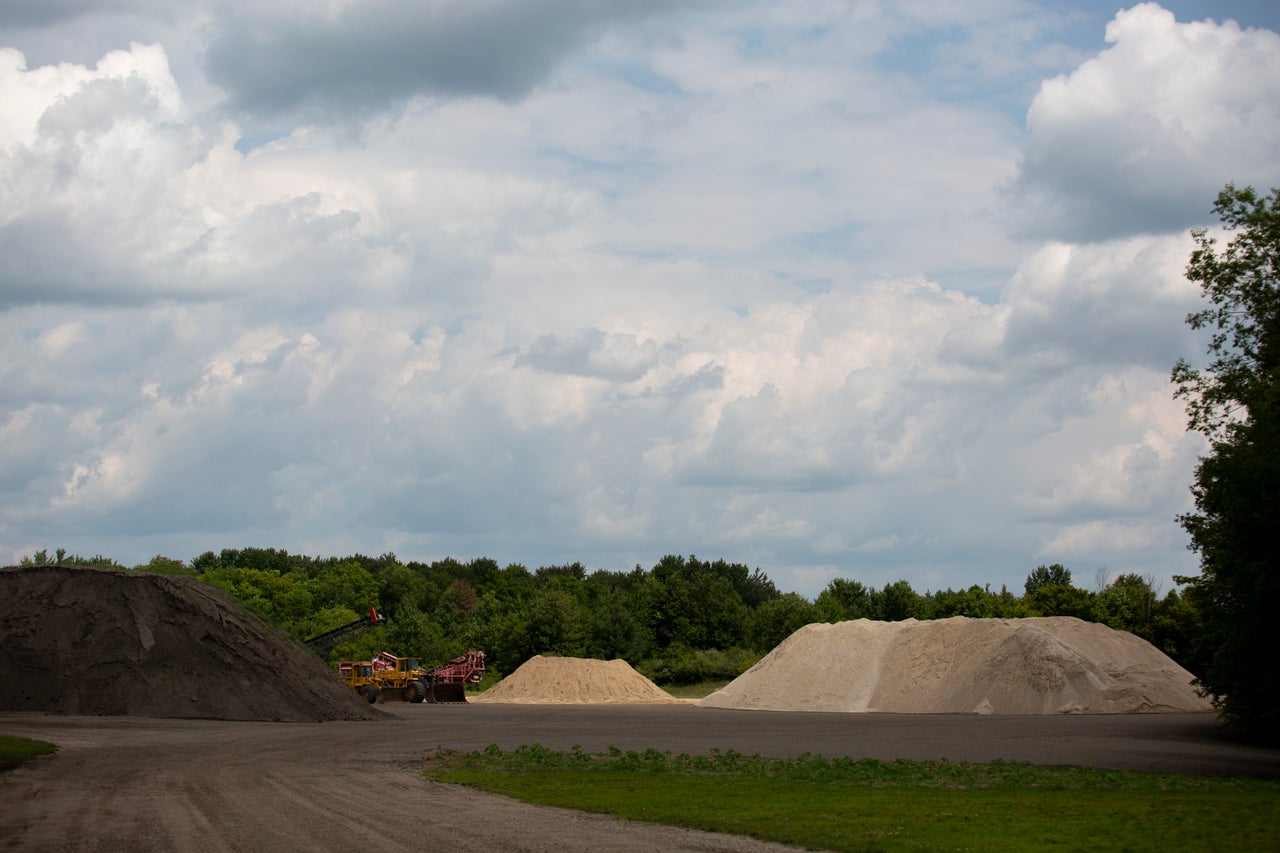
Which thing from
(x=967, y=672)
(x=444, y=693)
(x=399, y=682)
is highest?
(x=967, y=672)

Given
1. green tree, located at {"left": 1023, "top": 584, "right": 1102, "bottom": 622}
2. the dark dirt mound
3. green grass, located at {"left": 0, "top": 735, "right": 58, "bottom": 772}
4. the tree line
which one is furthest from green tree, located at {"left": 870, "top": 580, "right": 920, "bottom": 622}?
green grass, located at {"left": 0, "top": 735, "right": 58, "bottom": 772}

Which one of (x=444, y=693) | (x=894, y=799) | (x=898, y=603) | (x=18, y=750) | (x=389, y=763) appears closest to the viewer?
(x=894, y=799)

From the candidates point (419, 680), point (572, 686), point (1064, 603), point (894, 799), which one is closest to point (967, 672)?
point (1064, 603)

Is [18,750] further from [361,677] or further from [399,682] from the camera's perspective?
[399,682]

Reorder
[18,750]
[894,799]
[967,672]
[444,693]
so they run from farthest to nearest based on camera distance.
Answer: [444,693]
[967,672]
[18,750]
[894,799]

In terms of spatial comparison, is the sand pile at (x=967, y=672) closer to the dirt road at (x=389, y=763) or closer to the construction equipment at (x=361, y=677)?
the dirt road at (x=389, y=763)

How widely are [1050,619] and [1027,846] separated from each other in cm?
5796

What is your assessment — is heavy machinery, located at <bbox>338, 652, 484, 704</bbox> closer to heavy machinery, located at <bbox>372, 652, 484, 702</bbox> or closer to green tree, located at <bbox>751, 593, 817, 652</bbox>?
heavy machinery, located at <bbox>372, 652, 484, 702</bbox>

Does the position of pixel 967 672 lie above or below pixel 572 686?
above

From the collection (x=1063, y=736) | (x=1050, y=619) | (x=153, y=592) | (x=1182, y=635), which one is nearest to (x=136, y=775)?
(x=153, y=592)

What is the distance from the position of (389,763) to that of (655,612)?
8679 cm

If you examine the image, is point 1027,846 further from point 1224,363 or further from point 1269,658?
point 1224,363

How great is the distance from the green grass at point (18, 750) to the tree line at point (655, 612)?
1918 inches

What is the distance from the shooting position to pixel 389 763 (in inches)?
1100
